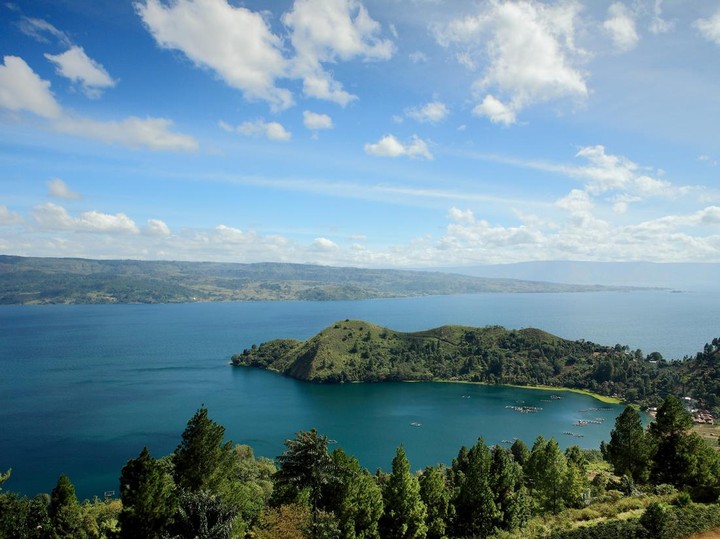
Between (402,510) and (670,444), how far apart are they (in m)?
23.7

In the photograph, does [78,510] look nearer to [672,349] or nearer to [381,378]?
[381,378]

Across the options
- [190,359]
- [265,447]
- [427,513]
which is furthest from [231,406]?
[427,513]

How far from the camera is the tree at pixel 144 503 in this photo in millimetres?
25688

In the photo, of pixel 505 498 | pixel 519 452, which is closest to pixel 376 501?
pixel 505 498

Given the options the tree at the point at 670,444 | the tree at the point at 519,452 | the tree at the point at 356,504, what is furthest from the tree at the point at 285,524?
the tree at the point at 519,452

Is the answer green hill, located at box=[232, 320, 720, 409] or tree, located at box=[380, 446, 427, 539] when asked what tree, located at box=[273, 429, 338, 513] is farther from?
green hill, located at box=[232, 320, 720, 409]

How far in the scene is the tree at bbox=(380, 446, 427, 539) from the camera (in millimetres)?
29656

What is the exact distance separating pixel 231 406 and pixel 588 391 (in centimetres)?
9608

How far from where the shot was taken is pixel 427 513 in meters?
31.6

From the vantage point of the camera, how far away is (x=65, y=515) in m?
31.5

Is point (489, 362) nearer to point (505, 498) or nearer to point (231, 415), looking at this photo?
point (231, 415)

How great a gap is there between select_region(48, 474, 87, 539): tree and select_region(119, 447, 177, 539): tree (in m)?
8.50

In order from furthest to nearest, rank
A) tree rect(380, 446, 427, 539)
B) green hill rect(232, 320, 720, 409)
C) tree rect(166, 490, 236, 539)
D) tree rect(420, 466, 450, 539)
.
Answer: green hill rect(232, 320, 720, 409), tree rect(420, 466, 450, 539), tree rect(380, 446, 427, 539), tree rect(166, 490, 236, 539)

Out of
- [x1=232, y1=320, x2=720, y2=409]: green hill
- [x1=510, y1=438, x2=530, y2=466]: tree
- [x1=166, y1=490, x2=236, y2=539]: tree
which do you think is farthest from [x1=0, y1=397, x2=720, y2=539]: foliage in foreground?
[x1=232, y1=320, x2=720, y2=409]: green hill
